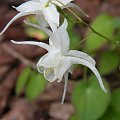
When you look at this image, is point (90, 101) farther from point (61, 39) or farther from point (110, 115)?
point (61, 39)

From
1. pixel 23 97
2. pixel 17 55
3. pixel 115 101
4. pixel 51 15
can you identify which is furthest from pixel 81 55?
pixel 17 55

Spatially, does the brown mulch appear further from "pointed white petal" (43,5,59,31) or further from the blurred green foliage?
"pointed white petal" (43,5,59,31)

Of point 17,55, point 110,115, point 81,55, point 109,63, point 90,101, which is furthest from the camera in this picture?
point 17,55

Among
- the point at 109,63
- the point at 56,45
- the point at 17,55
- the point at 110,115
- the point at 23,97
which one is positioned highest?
the point at 56,45

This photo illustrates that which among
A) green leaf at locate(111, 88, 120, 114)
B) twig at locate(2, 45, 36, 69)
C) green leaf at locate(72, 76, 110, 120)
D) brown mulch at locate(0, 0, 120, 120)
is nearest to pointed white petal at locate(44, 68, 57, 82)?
green leaf at locate(72, 76, 110, 120)

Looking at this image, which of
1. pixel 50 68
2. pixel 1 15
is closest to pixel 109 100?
pixel 50 68

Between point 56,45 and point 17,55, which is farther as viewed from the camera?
point 17,55
